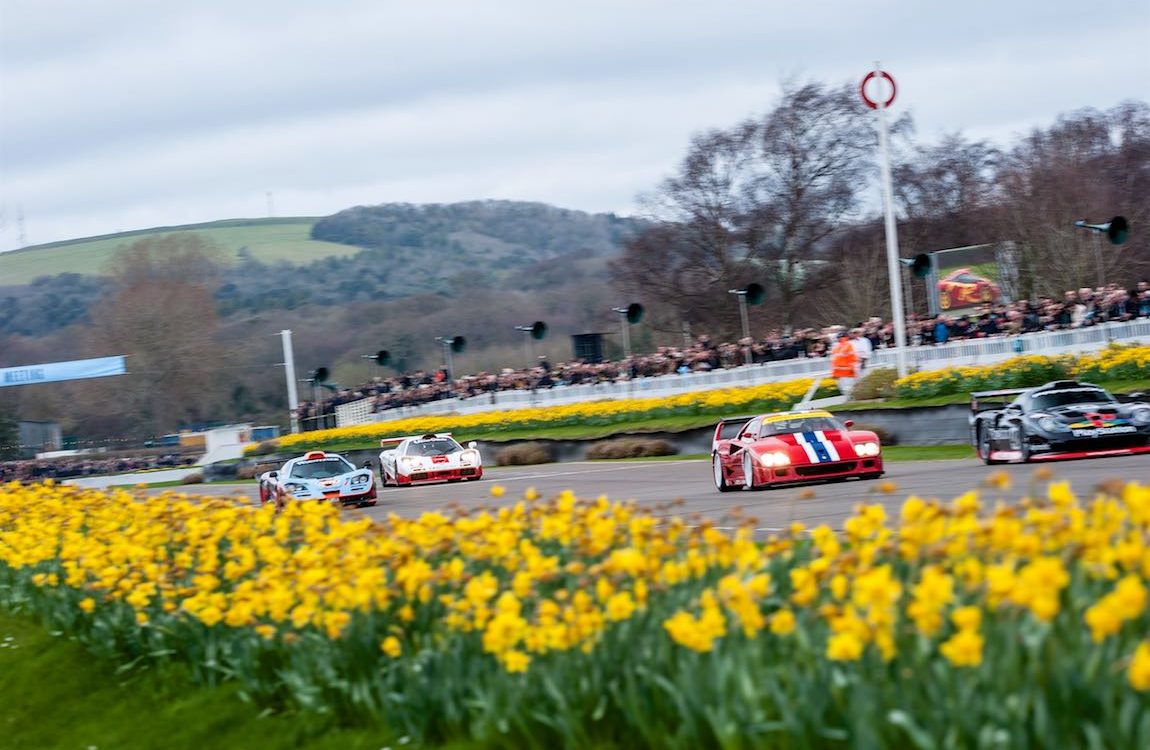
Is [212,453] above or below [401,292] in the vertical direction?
below

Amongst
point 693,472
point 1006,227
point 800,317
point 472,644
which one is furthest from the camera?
point 800,317

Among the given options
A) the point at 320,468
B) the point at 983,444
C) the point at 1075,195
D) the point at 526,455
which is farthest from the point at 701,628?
the point at 1075,195

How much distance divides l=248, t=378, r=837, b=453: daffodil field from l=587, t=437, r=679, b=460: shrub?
324cm

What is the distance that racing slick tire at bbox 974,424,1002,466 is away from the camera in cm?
2314

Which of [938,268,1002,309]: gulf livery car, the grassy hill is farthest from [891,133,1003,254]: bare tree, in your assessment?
the grassy hill

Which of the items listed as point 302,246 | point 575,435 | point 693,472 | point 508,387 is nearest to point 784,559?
point 693,472

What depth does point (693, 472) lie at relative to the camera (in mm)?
30875

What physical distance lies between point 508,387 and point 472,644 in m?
55.1

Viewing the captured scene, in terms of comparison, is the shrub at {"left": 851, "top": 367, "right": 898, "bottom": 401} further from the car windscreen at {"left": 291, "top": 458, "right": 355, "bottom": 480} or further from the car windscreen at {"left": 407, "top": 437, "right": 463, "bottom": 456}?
the car windscreen at {"left": 291, "top": 458, "right": 355, "bottom": 480}

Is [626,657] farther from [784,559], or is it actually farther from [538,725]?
[784,559]

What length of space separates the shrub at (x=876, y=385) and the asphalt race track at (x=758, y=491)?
5.88 metres

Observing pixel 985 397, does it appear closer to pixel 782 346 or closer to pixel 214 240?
pixel 782 346

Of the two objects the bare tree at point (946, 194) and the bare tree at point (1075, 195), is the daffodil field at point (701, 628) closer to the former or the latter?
the bare tree at point (1075, 195)

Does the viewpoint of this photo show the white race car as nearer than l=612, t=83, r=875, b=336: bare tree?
Yes
